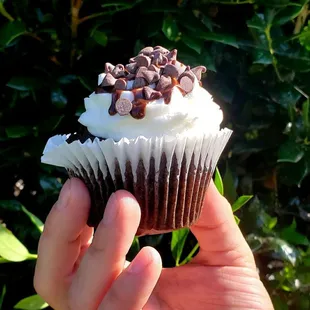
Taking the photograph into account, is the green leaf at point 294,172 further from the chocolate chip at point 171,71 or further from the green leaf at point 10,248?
the green leaf at point 10,248

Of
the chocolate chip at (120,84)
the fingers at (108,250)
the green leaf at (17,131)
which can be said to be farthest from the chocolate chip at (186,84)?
the green leaf at (17,131)

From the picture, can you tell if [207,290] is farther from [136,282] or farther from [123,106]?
[123,106]

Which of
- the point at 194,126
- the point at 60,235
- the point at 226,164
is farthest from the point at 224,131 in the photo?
the point at 226,164

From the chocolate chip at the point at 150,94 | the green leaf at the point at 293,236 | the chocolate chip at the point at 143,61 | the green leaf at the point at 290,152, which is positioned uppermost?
the chocolate chip at the point at 143,61

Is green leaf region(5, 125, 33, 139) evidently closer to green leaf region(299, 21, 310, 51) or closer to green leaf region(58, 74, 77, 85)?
green leaf region(58, 74, 77, 85)

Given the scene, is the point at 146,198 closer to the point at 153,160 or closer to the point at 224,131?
the point at 153,160

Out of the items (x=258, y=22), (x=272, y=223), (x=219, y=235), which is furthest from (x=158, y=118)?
(x=272, y=223)
